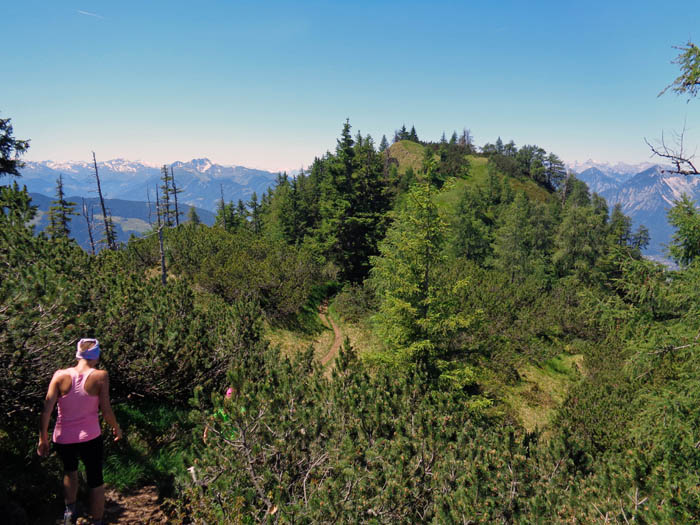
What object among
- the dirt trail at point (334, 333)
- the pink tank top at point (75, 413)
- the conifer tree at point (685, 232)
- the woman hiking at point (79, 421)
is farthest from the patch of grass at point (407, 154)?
the pink tank top at point (75, 413)

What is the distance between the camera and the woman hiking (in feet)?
14.0

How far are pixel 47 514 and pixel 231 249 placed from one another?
776 inches

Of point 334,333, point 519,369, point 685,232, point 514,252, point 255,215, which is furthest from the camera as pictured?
point 255,215

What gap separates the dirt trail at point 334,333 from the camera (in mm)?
19916

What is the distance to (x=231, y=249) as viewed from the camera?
23.4m

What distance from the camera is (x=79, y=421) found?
14.3ft

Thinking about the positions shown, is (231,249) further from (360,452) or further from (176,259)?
(360,452)

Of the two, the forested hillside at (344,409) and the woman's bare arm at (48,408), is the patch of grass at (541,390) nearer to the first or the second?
the forested hillside at (344,409)

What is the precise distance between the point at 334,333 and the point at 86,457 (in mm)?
19044

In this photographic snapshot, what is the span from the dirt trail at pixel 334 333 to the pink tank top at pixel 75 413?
1466cm

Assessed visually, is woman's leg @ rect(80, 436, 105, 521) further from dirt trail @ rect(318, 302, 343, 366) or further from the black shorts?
dirt trail @ rect(318, 302, 343, 366)

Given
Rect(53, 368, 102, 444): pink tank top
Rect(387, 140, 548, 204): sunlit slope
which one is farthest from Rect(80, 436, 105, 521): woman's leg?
Rect(387, 140, 548, 204): sunlit slope

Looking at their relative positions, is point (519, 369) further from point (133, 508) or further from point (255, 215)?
point (255, 215)

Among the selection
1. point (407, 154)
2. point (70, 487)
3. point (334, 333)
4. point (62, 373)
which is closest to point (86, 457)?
point (70, 487)
